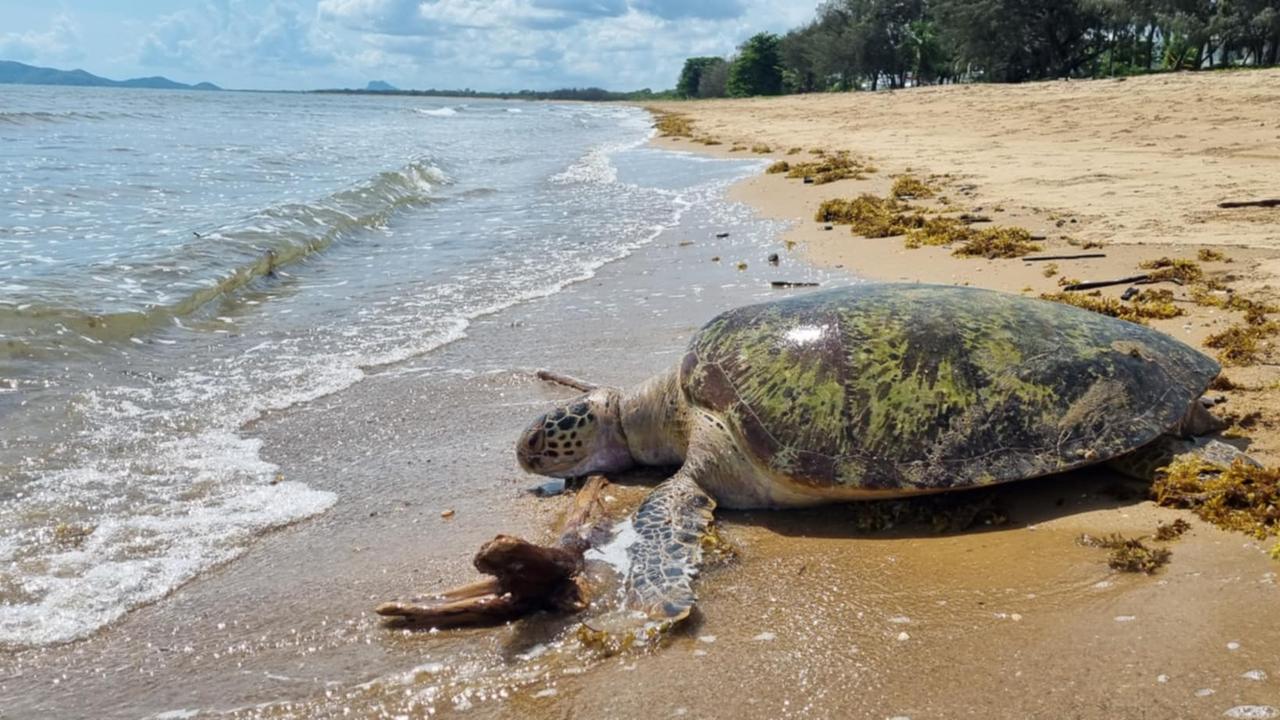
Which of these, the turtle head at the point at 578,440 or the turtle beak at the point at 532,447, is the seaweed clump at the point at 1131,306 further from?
the turtle beak at the point at 532,447

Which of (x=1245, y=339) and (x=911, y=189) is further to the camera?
(x=911, y=189)

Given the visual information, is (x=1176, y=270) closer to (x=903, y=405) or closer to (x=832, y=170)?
(x=903, y=405)

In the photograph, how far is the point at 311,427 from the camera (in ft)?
16.9

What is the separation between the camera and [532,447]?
14.1 ft

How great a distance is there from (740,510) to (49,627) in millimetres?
2604

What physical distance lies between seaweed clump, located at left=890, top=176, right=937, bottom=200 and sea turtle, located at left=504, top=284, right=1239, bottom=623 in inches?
333

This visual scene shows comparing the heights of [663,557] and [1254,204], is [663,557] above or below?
below

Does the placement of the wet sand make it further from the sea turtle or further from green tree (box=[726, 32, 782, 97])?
green tree (box=[726, 32, 782, 97])

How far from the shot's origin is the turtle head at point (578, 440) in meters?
4.30

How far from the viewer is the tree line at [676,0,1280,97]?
40438 mm

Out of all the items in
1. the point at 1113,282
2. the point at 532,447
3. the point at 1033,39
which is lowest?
the point at 532,447

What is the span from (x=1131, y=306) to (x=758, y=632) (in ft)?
14.0

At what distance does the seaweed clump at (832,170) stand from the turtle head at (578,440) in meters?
11.2

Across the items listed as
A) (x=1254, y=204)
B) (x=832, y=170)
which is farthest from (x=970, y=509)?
(x=832, y=170)
